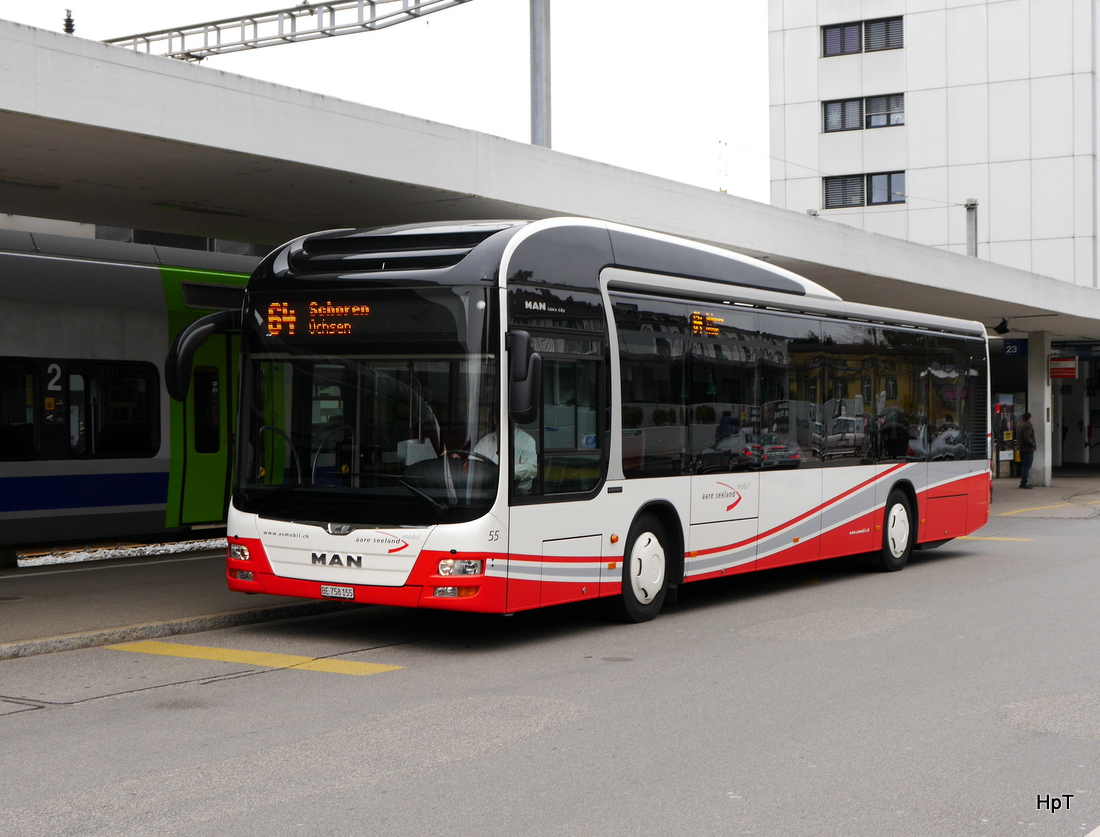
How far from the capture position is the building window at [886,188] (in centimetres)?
4888

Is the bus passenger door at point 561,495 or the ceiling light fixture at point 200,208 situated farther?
the ceiling light fixture at point 200,208

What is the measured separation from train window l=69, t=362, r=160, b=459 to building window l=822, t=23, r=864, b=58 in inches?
1611

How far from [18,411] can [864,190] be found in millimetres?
41675

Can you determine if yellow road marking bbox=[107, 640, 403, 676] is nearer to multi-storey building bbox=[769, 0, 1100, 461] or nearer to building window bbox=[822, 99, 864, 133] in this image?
multi-storey building bbox=[769, 0, 1100, 461]

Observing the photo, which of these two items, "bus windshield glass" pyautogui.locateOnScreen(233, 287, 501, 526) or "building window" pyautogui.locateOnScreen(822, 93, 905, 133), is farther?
"building window" pyautogui.locateOnScreen(822, 93, 905, 133)

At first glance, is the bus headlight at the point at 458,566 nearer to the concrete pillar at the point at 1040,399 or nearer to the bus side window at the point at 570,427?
the bus side window at the point at 570,427

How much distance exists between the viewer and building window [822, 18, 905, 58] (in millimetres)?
48562

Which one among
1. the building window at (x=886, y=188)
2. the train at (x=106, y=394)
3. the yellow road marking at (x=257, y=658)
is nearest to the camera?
the yellow road marking at (x=257, y=658)

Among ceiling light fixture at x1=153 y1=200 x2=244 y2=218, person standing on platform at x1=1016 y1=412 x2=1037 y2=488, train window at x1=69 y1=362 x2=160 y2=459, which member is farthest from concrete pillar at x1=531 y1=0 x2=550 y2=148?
person standing on platform at x1=1016 y1=412 x2=1037 y2=488

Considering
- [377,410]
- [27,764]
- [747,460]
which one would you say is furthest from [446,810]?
[747,460]

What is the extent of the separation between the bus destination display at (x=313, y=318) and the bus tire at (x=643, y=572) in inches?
111

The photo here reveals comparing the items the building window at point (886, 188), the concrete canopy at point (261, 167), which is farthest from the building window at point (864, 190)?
the concrete canopy at point (261, 167)

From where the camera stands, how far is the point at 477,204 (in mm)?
14086

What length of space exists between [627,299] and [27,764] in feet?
19.3
